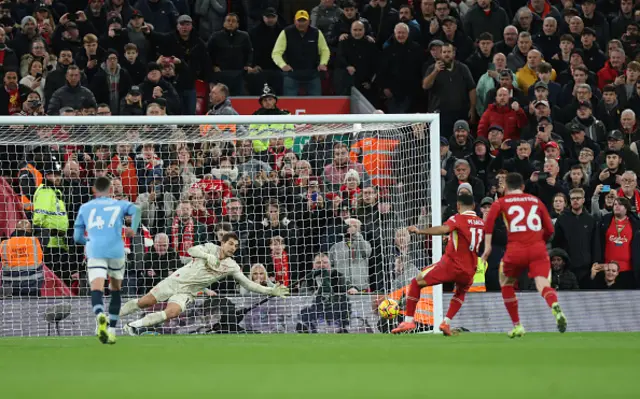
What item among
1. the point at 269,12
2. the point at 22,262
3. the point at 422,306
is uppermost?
the point at 269,12

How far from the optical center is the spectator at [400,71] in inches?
734

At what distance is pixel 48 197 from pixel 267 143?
9.70 feet

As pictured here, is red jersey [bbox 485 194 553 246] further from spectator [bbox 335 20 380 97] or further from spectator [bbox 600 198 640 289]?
spectator [bbox 335 20 380 97]

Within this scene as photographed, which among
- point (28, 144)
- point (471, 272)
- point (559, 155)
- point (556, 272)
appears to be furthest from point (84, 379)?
point (559, 155)

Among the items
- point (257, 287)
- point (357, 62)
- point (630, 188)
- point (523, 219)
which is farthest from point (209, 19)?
point (523, 219)

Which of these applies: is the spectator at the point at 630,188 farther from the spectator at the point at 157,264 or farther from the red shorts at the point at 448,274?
the spectator at the point at 157,264

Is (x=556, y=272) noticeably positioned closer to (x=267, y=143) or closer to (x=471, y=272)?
(x=471, y=272)

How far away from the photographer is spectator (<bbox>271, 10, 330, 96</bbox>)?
1850 centimetres

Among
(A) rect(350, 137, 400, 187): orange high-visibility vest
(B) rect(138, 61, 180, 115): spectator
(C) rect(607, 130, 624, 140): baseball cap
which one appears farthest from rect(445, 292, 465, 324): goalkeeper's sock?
(B) rect(138, 61, 180, 115): spectator

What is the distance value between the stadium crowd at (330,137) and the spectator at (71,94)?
25 mm

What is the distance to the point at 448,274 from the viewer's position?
41.7 ft

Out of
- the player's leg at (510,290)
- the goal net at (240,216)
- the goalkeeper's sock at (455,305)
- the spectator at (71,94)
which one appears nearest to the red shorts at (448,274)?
the goalkeeper's sock at (455,305)

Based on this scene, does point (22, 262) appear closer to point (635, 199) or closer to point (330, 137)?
point (330, 137)

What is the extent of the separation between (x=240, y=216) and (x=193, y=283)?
124 centimetres
